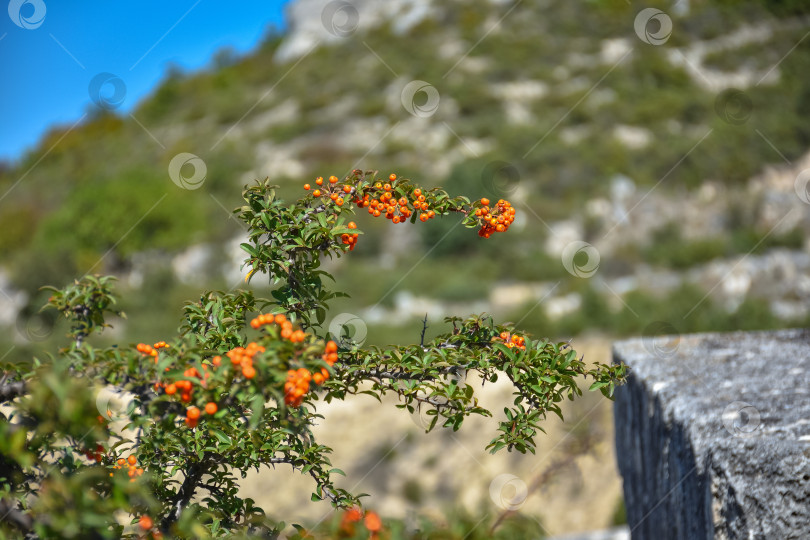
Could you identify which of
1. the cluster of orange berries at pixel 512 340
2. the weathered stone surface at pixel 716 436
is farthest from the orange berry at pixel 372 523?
the weathered stone surface at pixel 716 436

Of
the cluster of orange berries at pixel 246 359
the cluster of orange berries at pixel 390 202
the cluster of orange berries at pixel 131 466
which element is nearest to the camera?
the cluster of orange berries at pixel 246 359

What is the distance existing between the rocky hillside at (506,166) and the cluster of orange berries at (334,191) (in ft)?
31.5

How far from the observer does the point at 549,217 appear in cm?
1609

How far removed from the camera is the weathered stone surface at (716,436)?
1.95 metres

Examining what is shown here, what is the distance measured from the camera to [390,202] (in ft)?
7.18

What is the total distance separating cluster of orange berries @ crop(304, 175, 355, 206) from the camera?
213 cm

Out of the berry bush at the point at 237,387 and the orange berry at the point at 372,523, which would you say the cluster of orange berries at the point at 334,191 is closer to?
the berry bush at the point at 237,387

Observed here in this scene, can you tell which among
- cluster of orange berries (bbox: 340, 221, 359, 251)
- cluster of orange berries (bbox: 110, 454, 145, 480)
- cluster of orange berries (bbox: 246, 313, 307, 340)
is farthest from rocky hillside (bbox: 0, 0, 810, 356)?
cluster of orange berries (bbox: 246, 313, 307, 340)

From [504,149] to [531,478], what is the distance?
561 inches

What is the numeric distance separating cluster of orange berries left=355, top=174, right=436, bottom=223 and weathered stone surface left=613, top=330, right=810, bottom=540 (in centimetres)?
126

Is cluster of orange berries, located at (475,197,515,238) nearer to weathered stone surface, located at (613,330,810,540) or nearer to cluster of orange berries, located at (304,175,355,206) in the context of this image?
cluster of orange berries, located at (304,175,355,206)

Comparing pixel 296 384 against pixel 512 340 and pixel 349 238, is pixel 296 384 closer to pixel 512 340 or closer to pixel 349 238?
pixel 349 238

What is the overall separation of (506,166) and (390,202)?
55.7 ft

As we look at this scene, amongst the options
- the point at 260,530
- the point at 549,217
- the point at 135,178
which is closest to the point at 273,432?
the point at 260,530
